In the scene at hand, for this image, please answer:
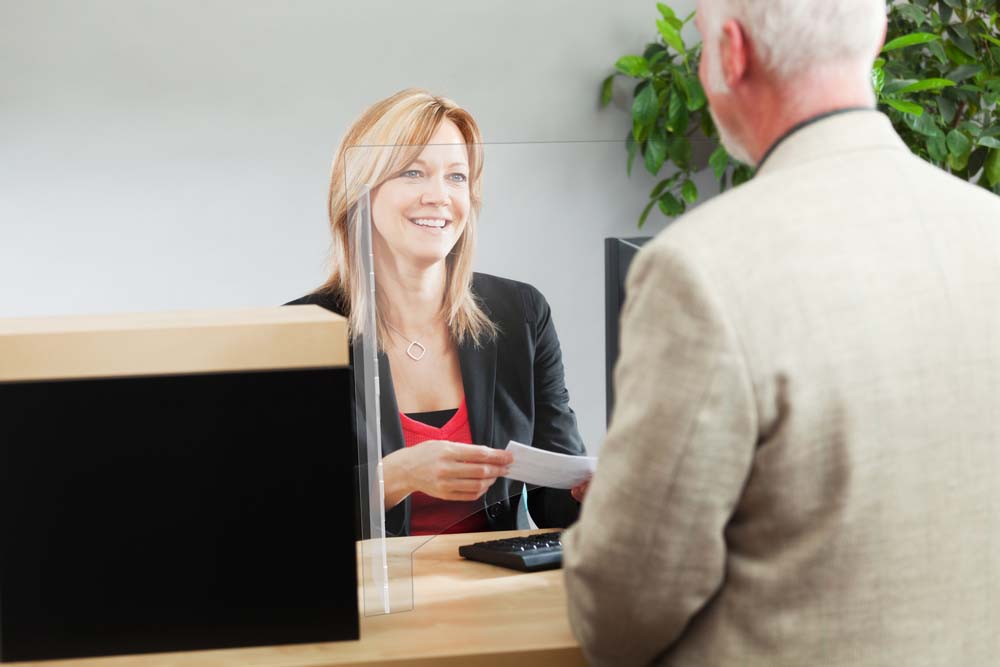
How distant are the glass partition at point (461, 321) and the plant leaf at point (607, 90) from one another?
82.7 inches

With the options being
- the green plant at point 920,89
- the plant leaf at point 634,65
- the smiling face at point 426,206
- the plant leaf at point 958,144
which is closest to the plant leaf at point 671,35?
the green plant at point 920,89

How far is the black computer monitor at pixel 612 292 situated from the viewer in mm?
1558

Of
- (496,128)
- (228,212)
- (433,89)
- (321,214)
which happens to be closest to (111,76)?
(228,212)

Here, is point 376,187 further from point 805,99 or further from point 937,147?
point 937,147

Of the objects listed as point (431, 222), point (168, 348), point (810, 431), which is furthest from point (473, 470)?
point (810, 431)

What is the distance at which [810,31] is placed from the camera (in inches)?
40.5

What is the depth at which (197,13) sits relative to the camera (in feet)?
11.2

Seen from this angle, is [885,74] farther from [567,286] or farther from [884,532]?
[884,532]

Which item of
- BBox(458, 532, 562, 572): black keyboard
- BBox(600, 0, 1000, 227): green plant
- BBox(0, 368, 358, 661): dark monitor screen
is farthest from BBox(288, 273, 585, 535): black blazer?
BBox(600, 0, 1000, 227): green plant

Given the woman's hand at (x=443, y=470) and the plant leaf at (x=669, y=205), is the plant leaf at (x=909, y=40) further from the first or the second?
the woman's hand at (x=443, y=470)

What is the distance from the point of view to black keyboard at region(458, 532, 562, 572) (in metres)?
1.62

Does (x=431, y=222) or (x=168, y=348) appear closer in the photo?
(x=168, y=348)

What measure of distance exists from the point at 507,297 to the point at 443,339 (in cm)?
11

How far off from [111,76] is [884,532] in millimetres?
3050
